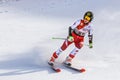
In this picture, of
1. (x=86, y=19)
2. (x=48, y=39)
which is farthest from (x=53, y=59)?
(x=48, y=39)

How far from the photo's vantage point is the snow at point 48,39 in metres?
10.4

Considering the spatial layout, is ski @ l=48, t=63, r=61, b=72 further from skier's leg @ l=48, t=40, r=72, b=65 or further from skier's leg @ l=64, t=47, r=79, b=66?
skier's leg @ l=64, t=47, r=79, b=66

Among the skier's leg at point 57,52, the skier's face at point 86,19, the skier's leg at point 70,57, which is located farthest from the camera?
the skier's leg at point 70,57

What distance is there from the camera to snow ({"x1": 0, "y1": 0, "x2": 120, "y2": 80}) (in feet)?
34.0

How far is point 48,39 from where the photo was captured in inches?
497

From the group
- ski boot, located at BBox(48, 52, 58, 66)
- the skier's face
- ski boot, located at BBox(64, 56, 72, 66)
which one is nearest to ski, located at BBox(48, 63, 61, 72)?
ski boot, located at BBox(48, 52, 58, 66)

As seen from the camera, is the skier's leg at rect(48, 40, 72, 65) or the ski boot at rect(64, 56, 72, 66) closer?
the skier's leg at rect(48, 40, 72, 65)

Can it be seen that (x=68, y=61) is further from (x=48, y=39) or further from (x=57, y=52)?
(x=48, y=39)

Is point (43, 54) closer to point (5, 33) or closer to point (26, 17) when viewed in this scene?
point (5, 33)

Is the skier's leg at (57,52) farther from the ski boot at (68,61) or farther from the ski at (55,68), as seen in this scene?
the ski boot at (68,61)

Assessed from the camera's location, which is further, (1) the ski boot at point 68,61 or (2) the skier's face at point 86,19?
(1) the ski boot at point 68,61

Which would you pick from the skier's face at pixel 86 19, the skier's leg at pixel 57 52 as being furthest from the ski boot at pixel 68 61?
the skier's face at pixel 86 19

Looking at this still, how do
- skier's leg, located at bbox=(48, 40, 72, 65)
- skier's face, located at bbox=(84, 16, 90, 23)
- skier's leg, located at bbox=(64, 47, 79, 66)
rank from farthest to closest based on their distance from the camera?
skier's leg, located at bbox=(64, 47, 79, 66) < skier's leg, located at bbox=(48, 40, 72, 65) < skier's face, located at bbox=(84, 16, 90, 23)

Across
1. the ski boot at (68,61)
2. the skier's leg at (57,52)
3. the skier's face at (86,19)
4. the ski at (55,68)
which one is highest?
the skier's face at (86,19)
